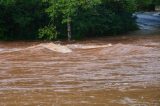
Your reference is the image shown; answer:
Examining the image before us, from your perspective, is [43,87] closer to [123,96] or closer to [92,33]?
[123,96]

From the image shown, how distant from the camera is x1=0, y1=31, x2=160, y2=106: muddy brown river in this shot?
13680 millimetres

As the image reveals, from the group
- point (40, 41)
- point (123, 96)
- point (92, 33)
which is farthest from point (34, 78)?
point (92, 33)

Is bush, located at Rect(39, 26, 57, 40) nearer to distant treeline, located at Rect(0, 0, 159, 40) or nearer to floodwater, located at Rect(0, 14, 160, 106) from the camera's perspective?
distant treeline, located at Rect(0, 0, 159, 40)

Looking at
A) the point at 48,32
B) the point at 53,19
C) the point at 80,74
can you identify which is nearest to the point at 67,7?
the point at 53,19

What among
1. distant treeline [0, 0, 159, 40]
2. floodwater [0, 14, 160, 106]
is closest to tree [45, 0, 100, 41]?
distant treeline [0, 0, 159, 40]

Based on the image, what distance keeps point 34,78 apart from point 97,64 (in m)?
3.96

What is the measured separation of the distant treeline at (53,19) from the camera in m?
29.2

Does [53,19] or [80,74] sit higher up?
[53,19]

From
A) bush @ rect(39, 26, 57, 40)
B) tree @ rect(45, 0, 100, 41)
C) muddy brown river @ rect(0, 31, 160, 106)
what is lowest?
muddy brown river @ rect(0, 31, 160, 106)

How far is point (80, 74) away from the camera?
1806 cm

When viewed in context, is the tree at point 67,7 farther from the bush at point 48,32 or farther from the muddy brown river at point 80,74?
the muddy brown river at point 80,74

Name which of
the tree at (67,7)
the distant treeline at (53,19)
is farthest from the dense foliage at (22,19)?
the tree at (67,7)

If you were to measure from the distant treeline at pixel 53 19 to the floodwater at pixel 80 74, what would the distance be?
2.09 metres

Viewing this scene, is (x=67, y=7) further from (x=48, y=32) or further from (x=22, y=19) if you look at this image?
(x=22, y=19)
